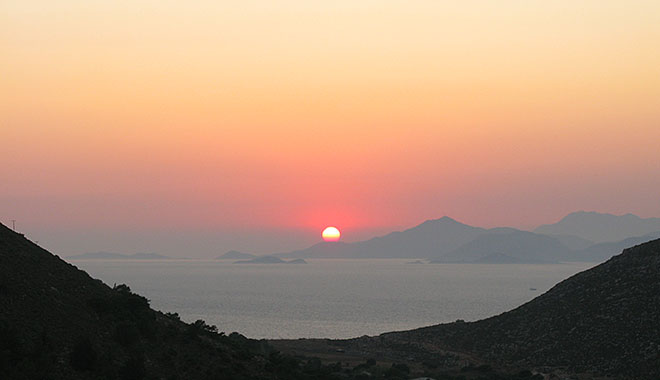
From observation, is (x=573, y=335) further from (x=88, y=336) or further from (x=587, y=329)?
(x=88, y=336)

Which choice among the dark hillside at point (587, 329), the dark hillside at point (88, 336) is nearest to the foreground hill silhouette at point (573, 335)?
the dark hillside at point (587, 329)

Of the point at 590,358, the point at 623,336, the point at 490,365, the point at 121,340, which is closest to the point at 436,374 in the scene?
the point at 490,365

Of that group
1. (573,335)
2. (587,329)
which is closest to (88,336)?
(573,335)

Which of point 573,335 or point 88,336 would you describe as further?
point 573,335

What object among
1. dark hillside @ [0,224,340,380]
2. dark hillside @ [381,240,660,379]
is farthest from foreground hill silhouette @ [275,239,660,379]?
dark hillside @ [0,224,340,380]

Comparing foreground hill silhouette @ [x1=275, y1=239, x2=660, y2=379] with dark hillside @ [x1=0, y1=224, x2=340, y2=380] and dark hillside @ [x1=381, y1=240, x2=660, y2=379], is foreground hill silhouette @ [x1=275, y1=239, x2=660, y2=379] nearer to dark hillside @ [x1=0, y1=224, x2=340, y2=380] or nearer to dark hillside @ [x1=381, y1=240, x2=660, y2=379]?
dark hillside @ [x1=381, y1=240, x2=660, y2=379]

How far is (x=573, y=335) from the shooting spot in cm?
6247

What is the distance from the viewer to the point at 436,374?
179 feet

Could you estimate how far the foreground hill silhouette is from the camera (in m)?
56.0

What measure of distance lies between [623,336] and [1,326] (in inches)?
1993

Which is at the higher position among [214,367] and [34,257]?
[34,257]

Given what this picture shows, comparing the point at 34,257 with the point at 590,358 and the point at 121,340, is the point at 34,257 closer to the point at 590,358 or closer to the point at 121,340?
the point at 121,340

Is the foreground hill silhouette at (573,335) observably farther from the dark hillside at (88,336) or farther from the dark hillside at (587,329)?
the dark hillside at (88,336)

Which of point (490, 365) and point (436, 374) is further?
point (490, 365)
